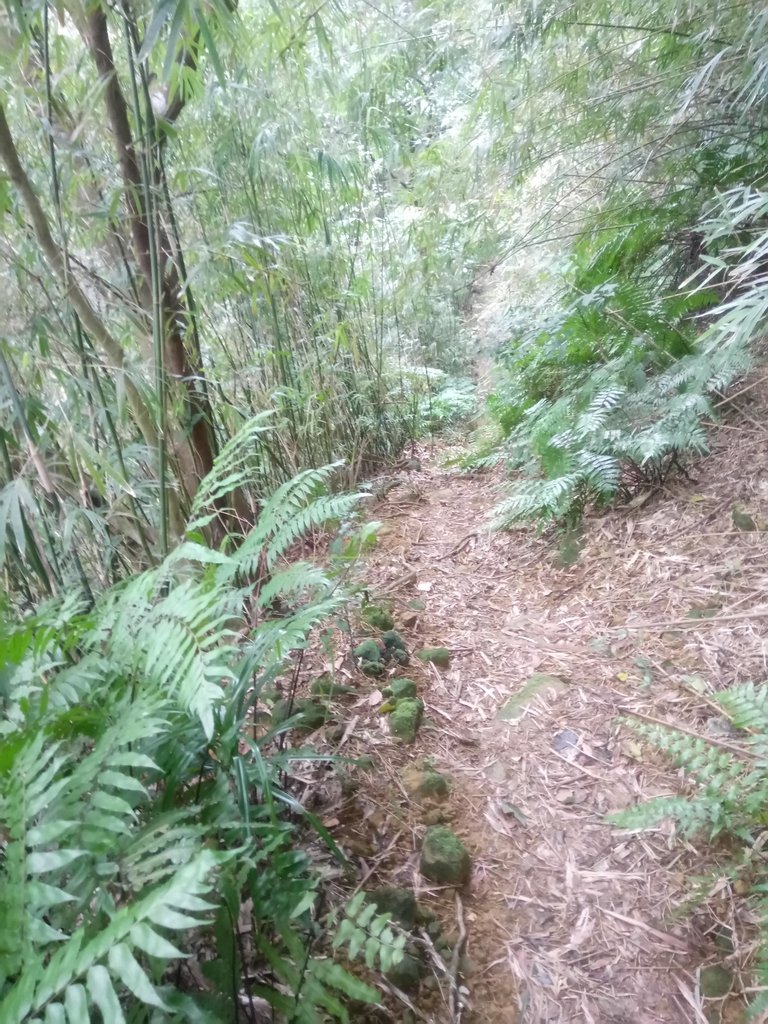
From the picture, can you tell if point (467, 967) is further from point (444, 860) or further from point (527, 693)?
point (527, 693)

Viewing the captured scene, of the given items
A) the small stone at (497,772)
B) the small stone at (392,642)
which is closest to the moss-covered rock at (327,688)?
the small stone at (392,642)

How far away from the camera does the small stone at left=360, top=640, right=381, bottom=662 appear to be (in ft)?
5.60

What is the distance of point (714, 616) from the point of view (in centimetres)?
155

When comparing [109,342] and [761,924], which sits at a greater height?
[109,342]

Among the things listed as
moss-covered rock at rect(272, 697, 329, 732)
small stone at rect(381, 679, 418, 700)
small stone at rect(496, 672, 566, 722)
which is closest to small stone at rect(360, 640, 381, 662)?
small stone at rect(381, 679, 418, 700)

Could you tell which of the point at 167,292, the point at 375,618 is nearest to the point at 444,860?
the point at 375,618

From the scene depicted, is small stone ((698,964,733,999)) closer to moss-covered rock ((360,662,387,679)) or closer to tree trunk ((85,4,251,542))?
moss-covered rock ((360,662,387,679))

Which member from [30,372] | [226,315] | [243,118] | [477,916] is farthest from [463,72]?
[477,916]

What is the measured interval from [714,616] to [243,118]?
1.96m

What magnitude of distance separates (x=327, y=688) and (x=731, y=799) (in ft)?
3.07

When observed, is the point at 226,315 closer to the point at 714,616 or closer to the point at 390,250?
the point at 390,250

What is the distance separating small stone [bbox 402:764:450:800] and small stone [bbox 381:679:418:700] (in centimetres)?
24

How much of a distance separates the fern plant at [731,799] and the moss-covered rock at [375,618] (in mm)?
870

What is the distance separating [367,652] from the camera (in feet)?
5.60
